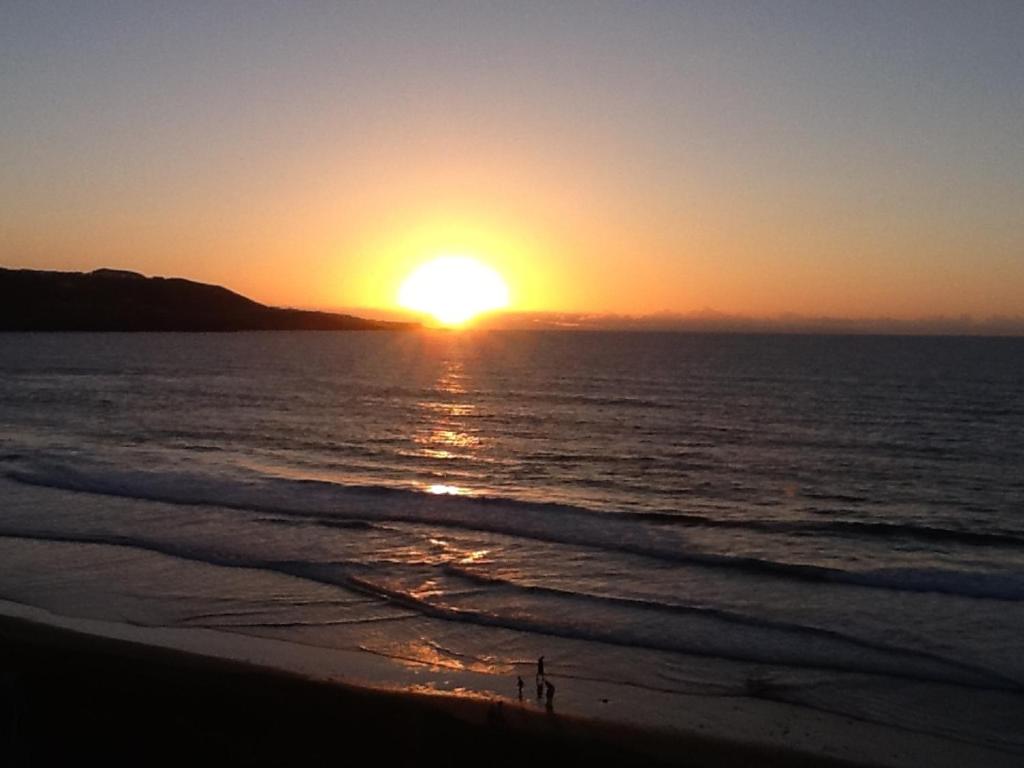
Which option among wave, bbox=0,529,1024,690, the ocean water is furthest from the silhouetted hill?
wave, bbox=0,529,1024,690

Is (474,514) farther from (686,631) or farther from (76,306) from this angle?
(76,306)

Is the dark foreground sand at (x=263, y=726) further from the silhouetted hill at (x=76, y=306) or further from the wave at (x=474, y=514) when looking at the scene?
the silhouetted hill at (x=76, y=306)

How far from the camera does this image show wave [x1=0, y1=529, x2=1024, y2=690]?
14.6m

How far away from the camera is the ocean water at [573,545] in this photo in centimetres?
1466

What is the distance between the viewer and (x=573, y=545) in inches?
880

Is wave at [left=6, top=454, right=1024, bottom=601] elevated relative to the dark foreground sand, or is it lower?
lower

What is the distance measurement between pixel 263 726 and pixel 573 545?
12269mm

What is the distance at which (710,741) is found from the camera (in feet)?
38.4

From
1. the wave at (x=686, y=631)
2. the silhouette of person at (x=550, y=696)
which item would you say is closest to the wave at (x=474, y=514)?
the wave at (x=686, y=631)

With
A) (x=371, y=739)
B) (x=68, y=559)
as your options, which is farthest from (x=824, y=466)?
(x=371, y=739)

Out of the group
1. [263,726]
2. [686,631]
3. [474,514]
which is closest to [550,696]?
[263,726]

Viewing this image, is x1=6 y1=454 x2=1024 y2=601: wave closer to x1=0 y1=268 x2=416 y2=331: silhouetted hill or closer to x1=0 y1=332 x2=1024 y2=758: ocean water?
x1=0 y1=332 x2=1024 y2=758: ocean water

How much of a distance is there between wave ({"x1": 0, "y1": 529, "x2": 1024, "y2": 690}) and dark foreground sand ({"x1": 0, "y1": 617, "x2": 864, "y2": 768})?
3.43m

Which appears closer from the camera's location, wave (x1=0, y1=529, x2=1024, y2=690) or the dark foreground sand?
the dark foreground sand
